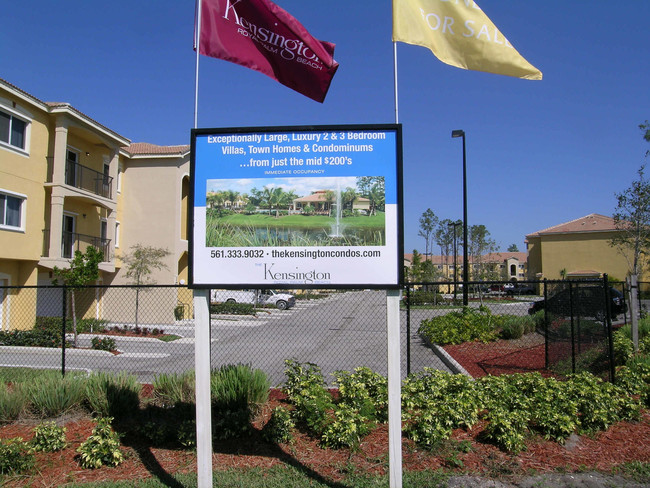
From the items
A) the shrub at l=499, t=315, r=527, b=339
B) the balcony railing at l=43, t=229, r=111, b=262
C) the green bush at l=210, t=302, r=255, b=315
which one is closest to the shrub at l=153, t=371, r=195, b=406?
the shrub at l=499, t=315, r=527, b=339

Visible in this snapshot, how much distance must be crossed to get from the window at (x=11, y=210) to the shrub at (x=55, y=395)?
13918mm

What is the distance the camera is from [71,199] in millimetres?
21672

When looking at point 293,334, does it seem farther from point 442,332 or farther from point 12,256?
point 12,256

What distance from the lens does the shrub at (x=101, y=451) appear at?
5.02 meters

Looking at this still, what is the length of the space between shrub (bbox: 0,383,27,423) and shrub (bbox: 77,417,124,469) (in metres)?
1.74

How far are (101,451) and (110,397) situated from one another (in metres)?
1.27

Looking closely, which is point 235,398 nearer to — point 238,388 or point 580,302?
point 238,388

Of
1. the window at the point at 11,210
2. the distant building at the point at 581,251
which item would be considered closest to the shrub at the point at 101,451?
the window at the point at 11,210

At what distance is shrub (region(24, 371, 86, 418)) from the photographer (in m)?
6.29

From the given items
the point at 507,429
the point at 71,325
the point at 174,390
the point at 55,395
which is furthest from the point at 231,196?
the point at 71,325

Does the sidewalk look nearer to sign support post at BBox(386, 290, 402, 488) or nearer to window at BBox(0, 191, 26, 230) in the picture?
sign support post at BBox(386, 290, 402, 488)

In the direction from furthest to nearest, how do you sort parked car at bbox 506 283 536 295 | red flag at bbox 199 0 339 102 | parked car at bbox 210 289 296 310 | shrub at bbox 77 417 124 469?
1. parked car at bbox 210 289 296 310
2. parked car at bbox 506 283 536 295
3. red flag at bbox 199 0 339 102
4. shrub at bbox 77 417 124 469

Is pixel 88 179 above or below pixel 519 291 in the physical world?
above

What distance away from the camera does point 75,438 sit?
5645mm
